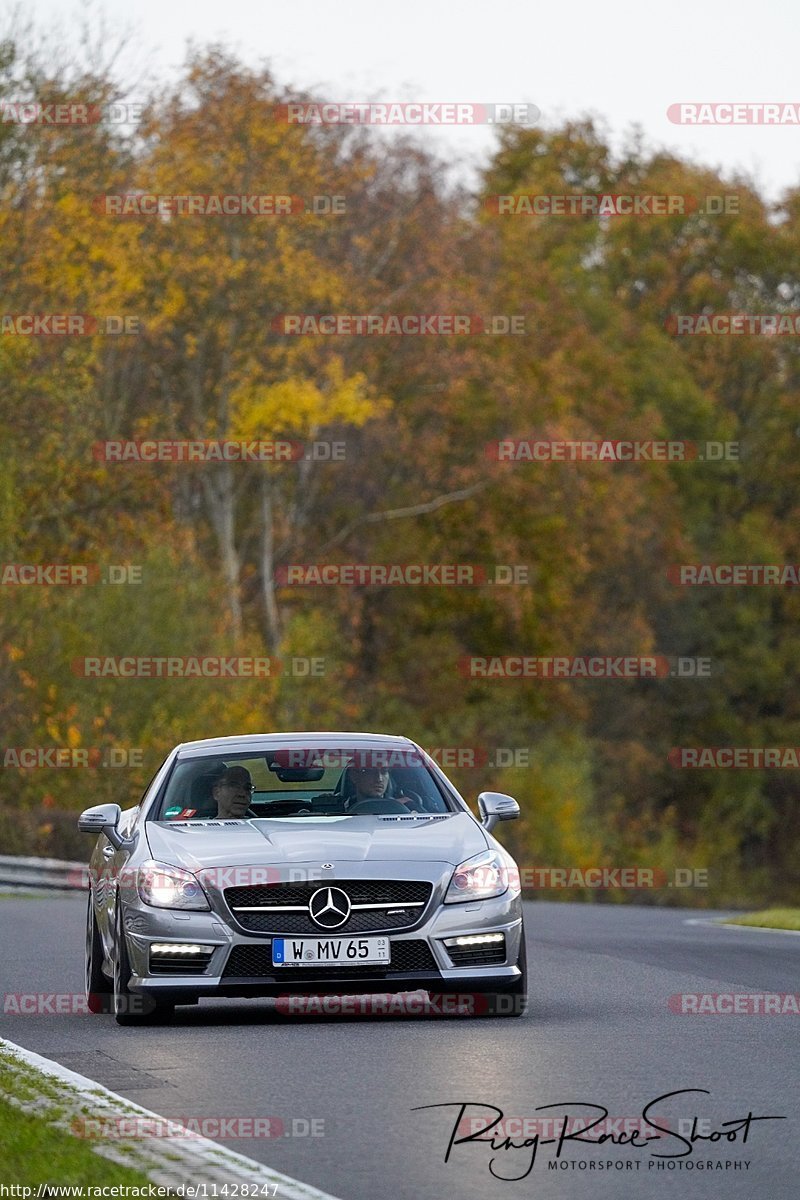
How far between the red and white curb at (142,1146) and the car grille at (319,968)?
2018mm

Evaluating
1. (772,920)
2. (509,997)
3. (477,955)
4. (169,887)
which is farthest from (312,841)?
(772,920)

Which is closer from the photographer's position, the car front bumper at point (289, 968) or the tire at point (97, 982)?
the car front bumper at point (289, 968)

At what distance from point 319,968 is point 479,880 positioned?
0.96 m

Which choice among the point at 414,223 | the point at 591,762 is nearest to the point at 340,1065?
the point at 414,223

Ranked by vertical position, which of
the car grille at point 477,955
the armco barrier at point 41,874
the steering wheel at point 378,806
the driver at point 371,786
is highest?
the driver at point 371,786

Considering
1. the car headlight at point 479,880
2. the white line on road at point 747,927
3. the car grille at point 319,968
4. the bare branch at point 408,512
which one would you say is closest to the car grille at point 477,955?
the car grille at point 319,968

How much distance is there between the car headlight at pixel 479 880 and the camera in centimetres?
1316

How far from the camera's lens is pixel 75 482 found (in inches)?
2137

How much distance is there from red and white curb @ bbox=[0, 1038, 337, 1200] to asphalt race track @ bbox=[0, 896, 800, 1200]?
15 centimetres

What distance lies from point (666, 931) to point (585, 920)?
2836mm

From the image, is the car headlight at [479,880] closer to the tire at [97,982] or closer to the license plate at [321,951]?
the license plate at [321,951]

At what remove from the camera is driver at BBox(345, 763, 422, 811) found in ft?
47.1

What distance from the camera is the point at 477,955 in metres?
13.2

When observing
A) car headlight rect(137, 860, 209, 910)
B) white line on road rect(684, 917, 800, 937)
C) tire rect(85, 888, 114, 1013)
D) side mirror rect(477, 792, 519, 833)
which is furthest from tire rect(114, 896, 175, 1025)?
white line on road rect(684, 917, 800, 937)
